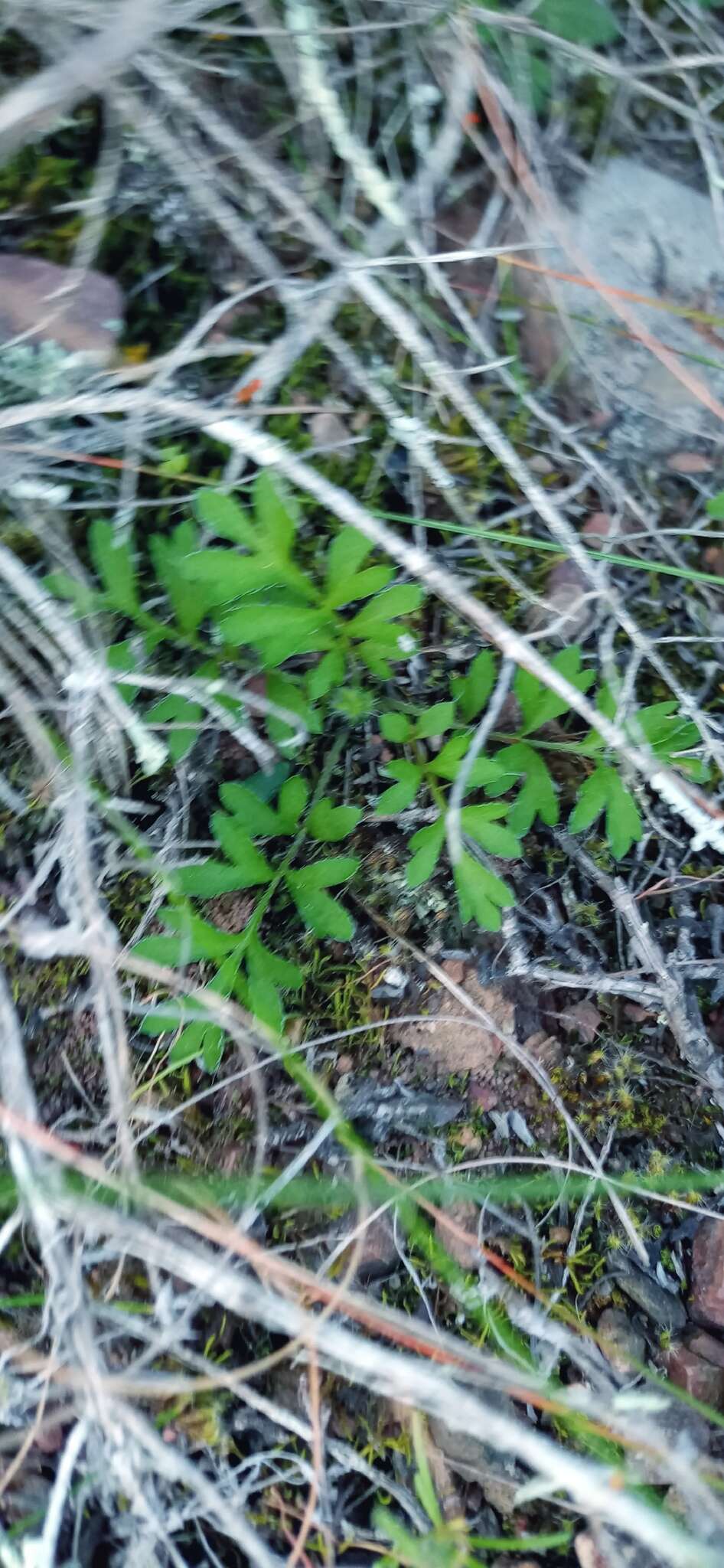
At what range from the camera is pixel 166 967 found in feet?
5.24

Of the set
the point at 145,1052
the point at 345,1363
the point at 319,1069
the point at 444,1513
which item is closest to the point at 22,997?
the point at 145,1052

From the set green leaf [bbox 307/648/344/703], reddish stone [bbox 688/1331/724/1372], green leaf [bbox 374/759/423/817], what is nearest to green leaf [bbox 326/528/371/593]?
green leaf [bbox 307/648/344/703]

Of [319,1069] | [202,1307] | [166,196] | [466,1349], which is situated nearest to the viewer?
[466,1349]

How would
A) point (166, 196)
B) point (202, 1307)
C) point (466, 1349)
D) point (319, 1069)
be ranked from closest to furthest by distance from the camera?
point (466, 1349) → point (202, 1307) → point (319, 1069) → point (166, 196)

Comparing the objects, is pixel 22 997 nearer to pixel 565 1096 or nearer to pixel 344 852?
pixel 344 852

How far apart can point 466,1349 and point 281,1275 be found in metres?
0.28

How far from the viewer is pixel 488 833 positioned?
1.66 metres

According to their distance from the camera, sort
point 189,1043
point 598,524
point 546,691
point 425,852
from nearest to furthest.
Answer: point 189,1043
point 425,852
point 546,691
point 598,524

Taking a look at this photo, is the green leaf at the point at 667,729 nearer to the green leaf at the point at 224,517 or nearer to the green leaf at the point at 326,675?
the green leaf at the point at 326,675

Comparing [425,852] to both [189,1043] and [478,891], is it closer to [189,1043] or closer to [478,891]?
[478,891]

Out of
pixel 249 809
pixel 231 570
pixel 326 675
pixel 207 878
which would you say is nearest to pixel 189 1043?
pixel 207 878

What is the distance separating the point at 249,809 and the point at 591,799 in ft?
1.88

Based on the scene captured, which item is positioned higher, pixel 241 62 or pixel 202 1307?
pixel 241 62

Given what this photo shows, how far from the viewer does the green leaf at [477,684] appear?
1765 millimetres
